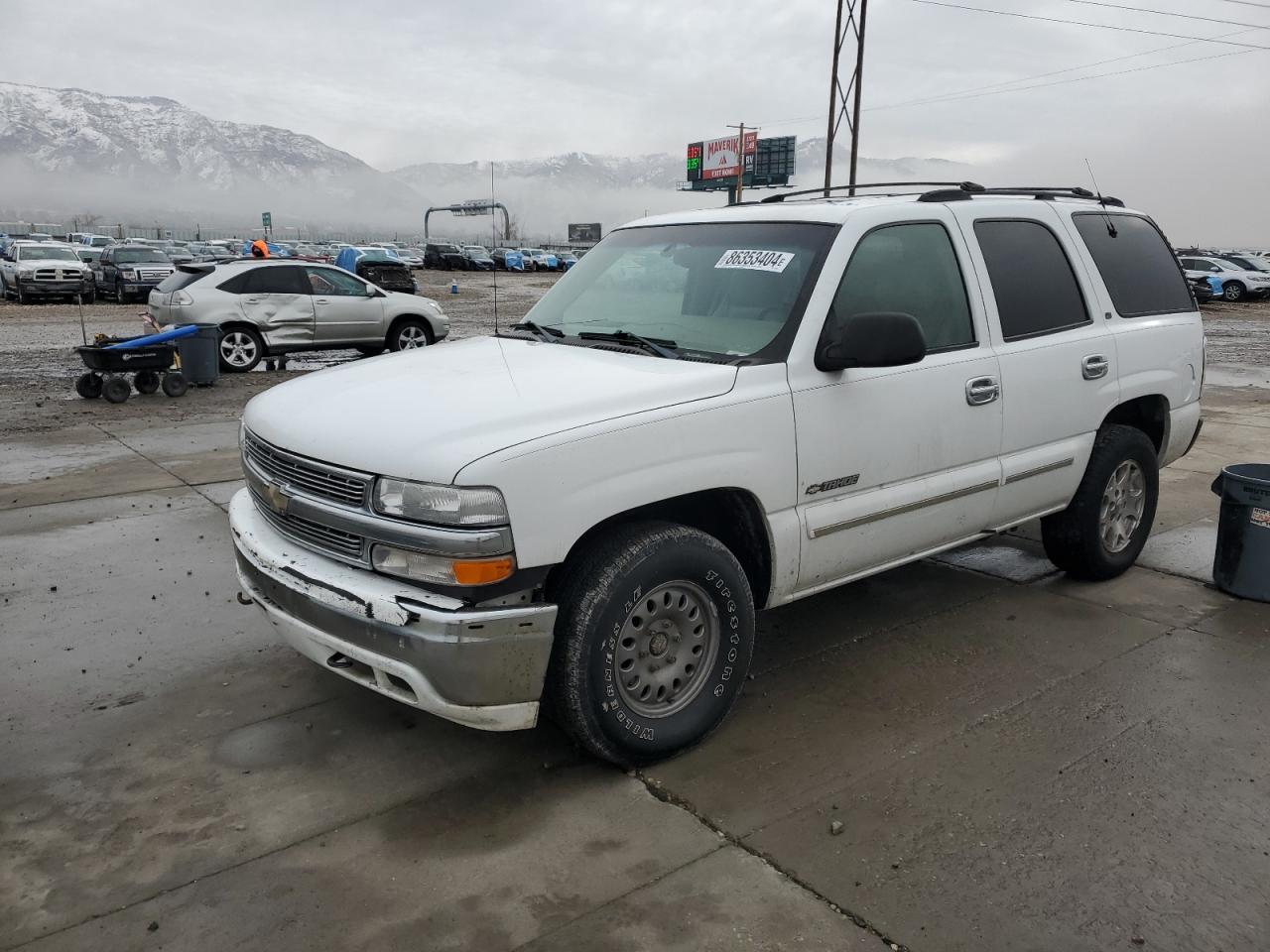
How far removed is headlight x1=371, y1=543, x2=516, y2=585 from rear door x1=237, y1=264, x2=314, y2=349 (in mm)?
12540

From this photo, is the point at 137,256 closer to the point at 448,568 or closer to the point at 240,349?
the point at 240,349

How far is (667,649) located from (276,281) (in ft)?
42.0

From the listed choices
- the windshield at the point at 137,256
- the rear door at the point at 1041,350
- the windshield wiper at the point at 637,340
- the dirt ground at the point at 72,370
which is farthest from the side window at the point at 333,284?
the windshield at the point at 137,256

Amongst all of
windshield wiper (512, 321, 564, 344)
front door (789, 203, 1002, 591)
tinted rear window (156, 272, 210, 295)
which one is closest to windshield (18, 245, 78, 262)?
tinted rear window (156, 272, 210, 295)

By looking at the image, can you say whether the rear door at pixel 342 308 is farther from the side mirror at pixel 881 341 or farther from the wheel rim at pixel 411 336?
the side mirror at pixel 881 341

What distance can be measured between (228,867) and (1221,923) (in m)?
2.77

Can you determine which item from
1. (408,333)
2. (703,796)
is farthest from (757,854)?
(408,333)

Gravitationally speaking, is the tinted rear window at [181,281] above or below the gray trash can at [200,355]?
above

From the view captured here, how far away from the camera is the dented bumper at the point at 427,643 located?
115 inches

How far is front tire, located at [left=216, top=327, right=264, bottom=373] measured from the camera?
565 inches

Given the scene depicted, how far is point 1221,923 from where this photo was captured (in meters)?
2.67

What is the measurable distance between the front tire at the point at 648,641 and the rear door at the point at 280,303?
41.3 ft

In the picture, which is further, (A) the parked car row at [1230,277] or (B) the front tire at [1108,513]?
(A) the parked car row at [1230,277]

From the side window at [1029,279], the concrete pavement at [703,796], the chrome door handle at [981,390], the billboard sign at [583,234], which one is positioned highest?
the billboard sign at [583,234]
